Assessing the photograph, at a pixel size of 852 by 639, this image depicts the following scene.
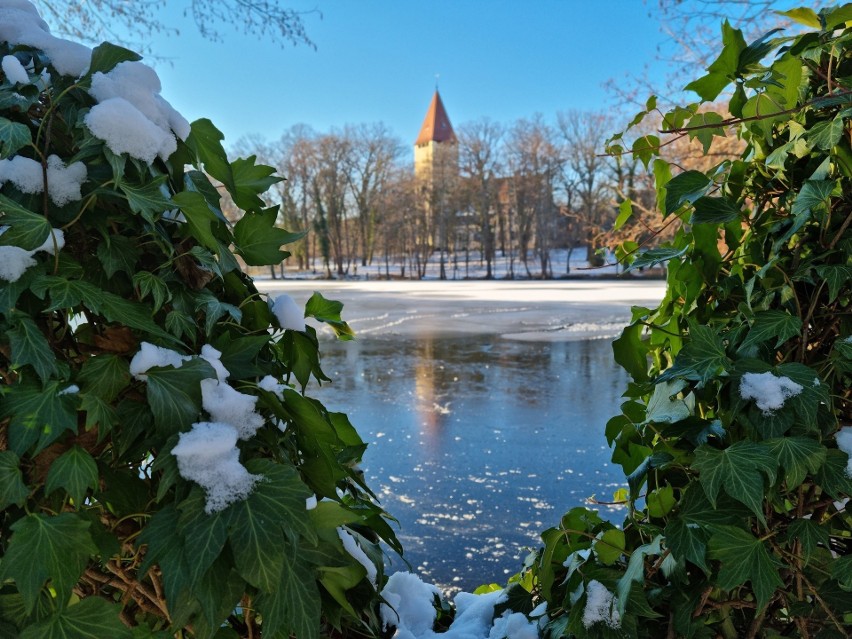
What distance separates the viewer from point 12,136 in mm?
670

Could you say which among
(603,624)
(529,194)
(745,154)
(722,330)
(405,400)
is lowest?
(405,400)

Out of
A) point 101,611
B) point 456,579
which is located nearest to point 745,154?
point 101,611

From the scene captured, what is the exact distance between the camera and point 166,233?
0.76m

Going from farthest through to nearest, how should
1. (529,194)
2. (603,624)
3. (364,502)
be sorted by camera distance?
1. (529,194)
2. (364,502)
3. (603,624)

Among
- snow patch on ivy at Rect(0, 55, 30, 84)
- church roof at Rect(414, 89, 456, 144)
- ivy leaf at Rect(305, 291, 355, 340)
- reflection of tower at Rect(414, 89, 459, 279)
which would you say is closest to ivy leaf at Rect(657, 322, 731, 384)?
ivy leaf at Rect(305, 291, 355, 340)

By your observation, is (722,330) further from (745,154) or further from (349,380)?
(349,380)

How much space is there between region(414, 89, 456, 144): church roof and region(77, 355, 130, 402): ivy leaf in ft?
225

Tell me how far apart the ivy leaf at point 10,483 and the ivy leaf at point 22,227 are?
0.22 meters

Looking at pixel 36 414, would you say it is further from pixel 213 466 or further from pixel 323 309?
pixel 323 309

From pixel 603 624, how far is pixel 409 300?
21870 mm

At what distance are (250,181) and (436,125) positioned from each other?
230 ft

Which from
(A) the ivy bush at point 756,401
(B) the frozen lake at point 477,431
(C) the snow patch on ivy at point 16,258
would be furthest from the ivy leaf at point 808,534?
(B) the frozen lake at point 477,431

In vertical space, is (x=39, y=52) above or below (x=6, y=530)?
above

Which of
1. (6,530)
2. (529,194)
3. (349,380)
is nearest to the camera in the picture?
(6,530)
